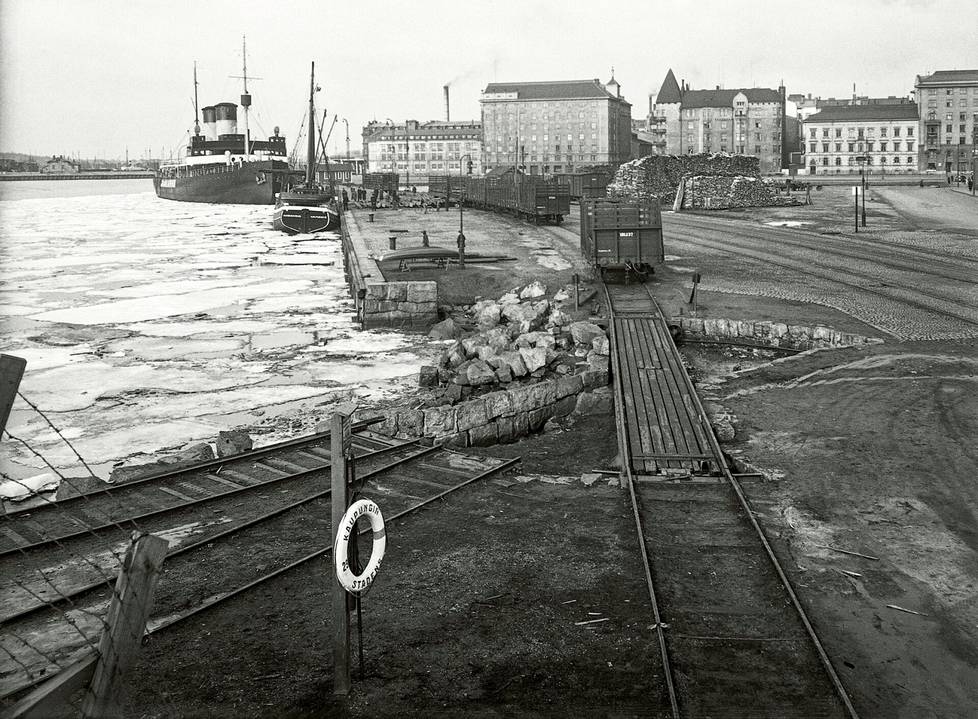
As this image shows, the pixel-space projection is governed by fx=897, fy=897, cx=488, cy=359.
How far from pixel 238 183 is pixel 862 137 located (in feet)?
276

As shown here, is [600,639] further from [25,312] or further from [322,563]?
[25,312]

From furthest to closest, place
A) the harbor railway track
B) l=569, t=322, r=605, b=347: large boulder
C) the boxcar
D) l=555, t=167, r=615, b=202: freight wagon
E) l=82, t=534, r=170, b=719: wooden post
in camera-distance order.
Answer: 1. l=555, t=167, r=615, b=202: freight wagon
2. the boxcar
3. l=569, t=322, r=605, b=347: large boulder
4. the harbor railway track
5. l=82, t=534, r=170, b=719: wooden post

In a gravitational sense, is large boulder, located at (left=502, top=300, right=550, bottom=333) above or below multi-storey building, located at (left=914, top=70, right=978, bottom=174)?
below

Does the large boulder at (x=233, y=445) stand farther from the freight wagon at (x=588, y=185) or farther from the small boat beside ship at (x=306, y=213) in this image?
the small boat beside ship at (x=306, y=213)

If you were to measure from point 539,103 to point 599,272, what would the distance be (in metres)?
120

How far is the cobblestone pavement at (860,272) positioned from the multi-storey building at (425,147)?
396 feet

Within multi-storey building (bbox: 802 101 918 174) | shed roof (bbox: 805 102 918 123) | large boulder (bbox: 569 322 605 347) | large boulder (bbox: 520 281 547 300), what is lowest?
large boulder (bbox: 569 322 605 347)

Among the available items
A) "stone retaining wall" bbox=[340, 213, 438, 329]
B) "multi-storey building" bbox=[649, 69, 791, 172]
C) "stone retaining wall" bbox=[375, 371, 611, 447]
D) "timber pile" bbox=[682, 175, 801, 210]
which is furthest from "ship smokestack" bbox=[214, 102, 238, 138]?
"stone retaining wall" bbox=[375, 371, 611, 447]

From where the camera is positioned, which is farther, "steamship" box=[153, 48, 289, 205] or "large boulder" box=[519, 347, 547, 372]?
"steamship" box=[153, 48, 289, 205]

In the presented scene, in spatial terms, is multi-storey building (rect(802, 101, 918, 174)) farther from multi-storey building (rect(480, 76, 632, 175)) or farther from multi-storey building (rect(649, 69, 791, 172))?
multi-storey building (rect(480, 76, 632, 175))

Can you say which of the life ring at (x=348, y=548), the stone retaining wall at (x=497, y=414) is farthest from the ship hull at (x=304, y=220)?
the life ring at (x=348, y=548)

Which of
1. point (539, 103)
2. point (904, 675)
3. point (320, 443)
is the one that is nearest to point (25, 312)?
point (320, 443)

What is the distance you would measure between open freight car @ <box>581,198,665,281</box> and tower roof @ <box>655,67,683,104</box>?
410 feet

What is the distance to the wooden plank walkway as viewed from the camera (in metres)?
10.9
